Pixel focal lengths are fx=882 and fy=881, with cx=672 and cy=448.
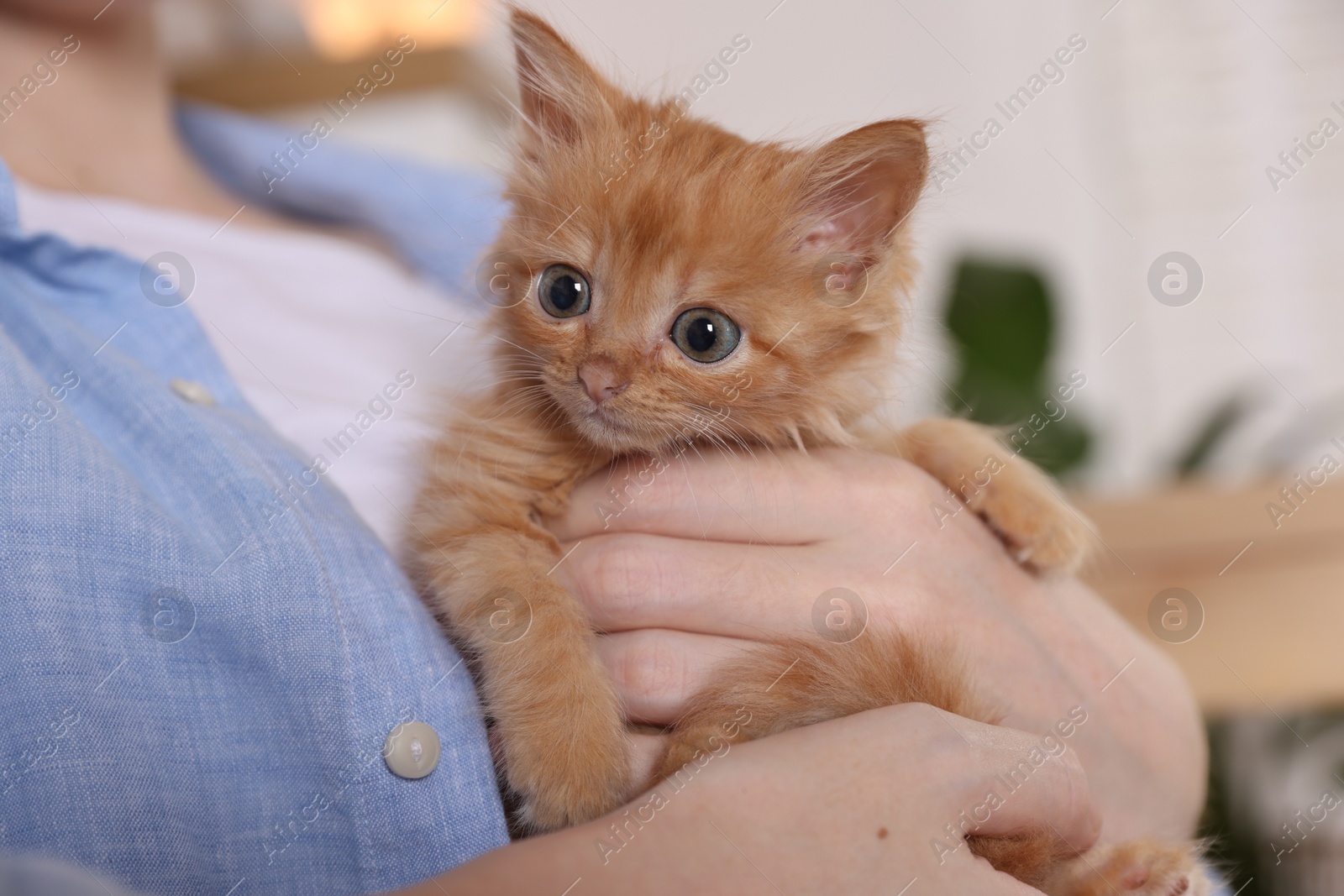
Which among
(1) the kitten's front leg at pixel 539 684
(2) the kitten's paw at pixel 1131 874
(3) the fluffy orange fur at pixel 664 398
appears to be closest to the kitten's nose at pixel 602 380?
(3) the fluffy orange fur at pixel 664 398

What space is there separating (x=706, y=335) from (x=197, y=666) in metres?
0.78

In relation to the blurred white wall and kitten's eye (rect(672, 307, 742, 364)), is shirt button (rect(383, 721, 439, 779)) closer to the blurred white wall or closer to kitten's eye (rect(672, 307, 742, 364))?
kitten's eye (rect(672, 307, 742, 364))

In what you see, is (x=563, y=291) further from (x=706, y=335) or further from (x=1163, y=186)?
(x=1163, y=186)

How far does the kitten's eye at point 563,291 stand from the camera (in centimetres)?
134

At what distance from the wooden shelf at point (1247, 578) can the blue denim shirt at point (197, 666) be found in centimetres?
194

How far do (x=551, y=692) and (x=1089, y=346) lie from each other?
4.36 meters

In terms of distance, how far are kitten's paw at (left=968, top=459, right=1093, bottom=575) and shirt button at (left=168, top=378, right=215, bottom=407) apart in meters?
1.20

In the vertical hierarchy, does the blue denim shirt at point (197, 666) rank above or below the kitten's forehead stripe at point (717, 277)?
below

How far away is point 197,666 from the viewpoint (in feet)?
3.44

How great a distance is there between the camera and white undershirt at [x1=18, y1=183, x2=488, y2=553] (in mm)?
1543

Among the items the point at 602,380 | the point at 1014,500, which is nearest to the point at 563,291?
the point at 602,380

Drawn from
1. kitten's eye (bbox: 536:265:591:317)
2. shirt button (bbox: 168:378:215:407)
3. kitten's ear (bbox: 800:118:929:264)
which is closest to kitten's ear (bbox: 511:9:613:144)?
kitten's eye (bbox: 536:265:591:317)

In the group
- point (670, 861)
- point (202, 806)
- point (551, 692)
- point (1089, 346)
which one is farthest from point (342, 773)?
point (1089, 346)

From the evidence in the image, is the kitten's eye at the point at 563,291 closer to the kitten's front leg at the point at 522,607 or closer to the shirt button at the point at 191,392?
the kitten's front leg at the point at 522,607
